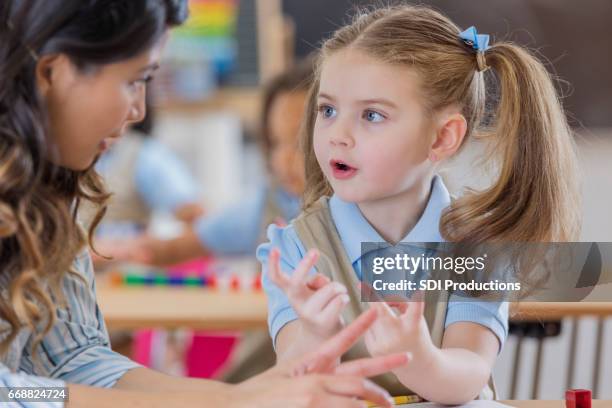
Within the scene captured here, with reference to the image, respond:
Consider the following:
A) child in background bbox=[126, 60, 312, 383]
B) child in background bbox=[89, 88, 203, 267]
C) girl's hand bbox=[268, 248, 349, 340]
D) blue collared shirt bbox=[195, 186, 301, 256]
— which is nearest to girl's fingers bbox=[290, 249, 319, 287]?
girl's hand bbox=[268, 248, 349, 340]

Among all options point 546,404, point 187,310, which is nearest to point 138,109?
point 546,404

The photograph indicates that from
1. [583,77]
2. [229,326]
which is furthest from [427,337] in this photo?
[583,77]

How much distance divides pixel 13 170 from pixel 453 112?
42 cm

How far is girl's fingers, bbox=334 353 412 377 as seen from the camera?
761mm

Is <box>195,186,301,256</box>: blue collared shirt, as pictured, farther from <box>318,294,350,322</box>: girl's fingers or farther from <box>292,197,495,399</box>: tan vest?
<box>318,294,350,322</box>: girl's fingers

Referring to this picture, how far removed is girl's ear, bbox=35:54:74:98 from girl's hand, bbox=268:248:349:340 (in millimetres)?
223

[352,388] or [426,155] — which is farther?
[426,155]

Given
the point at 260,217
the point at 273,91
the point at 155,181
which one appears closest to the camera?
the point at 273,91

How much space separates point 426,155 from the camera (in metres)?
0.97

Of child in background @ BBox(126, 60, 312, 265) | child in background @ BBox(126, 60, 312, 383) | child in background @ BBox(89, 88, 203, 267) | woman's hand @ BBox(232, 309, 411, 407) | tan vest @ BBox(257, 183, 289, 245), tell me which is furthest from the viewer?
child in background @ BBox(89, 88, 203, 267)

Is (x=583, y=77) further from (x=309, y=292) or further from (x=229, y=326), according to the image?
(x=309, y=292)

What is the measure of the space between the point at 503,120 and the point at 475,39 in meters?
0.08

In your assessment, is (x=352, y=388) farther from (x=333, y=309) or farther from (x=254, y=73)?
(x=254, y=73)

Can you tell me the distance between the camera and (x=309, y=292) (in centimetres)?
81
